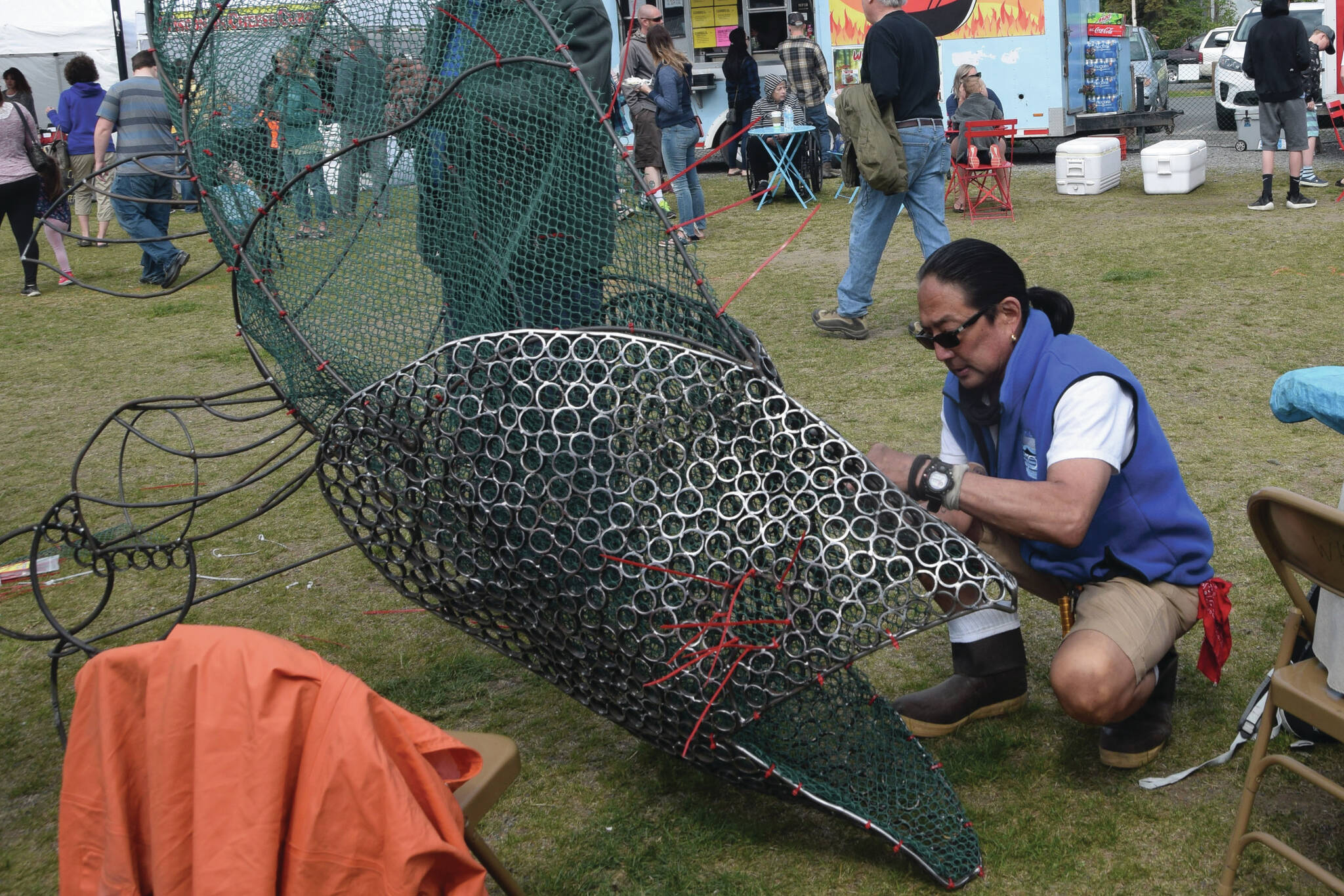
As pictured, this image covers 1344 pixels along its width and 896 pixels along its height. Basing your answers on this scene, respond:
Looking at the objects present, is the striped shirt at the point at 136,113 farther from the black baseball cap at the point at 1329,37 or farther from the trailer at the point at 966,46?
the black baseball cap at the point at 1329,37

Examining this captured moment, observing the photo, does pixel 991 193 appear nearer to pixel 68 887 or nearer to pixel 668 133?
pixel 668 133

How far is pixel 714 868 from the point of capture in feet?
7.79

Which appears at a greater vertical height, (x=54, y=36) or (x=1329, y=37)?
(x=54, y=36)

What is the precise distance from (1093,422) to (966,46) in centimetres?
1169

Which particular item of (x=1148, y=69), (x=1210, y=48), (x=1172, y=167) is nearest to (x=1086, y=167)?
(x=1172, y=167)

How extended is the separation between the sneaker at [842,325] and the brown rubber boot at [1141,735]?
401cm

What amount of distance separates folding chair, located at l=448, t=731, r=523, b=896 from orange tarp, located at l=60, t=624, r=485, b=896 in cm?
35

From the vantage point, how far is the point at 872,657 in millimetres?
3215

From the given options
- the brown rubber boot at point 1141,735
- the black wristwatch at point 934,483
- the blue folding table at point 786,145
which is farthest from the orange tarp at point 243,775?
the blue folding table at point 786,145

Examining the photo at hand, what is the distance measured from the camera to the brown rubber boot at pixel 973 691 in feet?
9.09

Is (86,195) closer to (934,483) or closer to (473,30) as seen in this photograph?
(473,30)

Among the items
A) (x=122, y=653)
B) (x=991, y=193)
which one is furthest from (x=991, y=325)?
(x=991, y=193)

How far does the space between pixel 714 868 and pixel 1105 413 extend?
1254mm

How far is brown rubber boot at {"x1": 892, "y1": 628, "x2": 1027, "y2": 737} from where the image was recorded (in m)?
2.77
